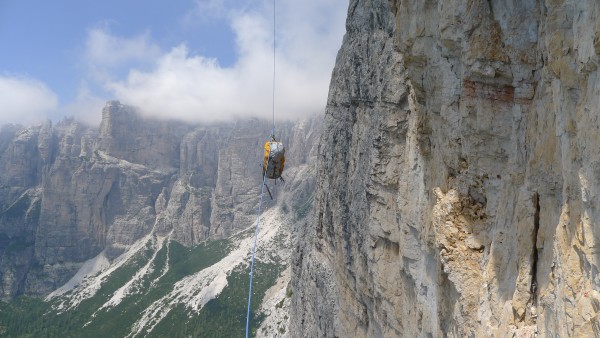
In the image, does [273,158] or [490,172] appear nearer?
[490,172]

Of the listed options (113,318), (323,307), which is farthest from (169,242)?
(323,307)

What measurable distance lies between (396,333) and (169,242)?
154754 mm

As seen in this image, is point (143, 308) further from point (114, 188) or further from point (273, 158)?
point (273, 158)

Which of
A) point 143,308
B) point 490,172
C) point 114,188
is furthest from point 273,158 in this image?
point 114,188

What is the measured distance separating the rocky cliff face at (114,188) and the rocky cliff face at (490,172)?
504 ft

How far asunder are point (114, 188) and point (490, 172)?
17594cm

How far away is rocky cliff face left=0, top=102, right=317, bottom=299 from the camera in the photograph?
504 feet

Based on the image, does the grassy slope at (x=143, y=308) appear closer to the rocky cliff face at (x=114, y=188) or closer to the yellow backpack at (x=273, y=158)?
the rocky cliff face at (x=114, y=188)

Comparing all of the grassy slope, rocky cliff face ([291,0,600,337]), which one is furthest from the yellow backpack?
the grassy slope

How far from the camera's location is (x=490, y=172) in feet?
32.0

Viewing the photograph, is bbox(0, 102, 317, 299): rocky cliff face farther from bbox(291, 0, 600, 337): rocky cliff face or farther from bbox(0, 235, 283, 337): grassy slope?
bbox(291, 0, 600, 337): rocky cliff face

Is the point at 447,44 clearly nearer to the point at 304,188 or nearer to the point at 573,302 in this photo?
the point at 573,302

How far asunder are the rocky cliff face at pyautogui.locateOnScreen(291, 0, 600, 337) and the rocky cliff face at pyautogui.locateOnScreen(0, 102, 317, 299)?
153722 millimetres

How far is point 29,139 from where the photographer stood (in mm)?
179250
